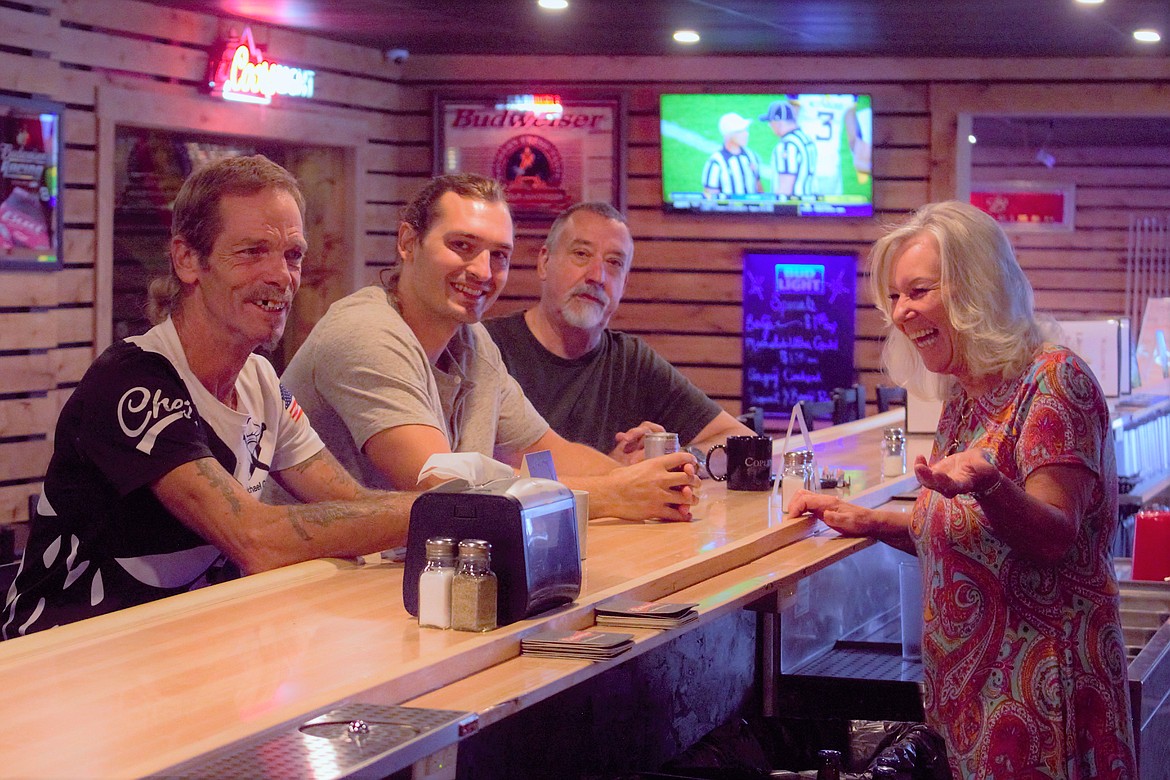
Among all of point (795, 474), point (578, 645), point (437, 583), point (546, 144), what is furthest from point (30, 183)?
point (578, 645)

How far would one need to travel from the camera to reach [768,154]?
8977mm

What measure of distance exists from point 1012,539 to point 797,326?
684 cm

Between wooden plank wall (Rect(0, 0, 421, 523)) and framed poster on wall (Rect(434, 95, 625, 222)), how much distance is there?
1.64m

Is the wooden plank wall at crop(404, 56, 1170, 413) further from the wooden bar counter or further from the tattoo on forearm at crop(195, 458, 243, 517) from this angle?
the tattoo on forearm at crop(195, 458, 243, 517)

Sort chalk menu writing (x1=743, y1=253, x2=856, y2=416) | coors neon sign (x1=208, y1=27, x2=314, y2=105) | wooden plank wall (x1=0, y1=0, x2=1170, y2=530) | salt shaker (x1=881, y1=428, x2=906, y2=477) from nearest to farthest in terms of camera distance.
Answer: salt shaker (x1=881, y1=428, x2=906, y2=477) → coors neon sign (x1=208, y1=27, x2=314, y2=105) → wooden plank wall (x1=0, y1=0, x2=1170, y2=530) → chalk menu writing (x1=743, y1=253, x2=856, y2=416)

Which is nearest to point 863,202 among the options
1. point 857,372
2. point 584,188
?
point 857,372

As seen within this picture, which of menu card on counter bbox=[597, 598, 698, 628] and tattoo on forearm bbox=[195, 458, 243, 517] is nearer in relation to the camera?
menu card on counter bbox=[597, 598, 698, 628]

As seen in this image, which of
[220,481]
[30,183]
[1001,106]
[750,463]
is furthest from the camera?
[1001,106]

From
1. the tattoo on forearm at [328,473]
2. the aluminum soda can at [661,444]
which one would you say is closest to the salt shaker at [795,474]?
the aluminum soda can at [661,444]

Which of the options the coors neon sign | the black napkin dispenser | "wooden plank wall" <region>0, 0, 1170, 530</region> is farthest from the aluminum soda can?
"wooden plank wall" <region>0, 0, 1170, 530</region>

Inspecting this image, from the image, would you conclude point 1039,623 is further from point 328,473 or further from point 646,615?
point 328,473

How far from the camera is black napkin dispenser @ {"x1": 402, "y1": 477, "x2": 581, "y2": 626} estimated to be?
1.96 m

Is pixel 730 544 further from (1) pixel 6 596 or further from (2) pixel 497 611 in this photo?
(1) pixel 6 596

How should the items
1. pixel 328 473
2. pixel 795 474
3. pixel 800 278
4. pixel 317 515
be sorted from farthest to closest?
pixel 800 278 → pixel 795 474 → pixel 328 473 → pixel 317 515
